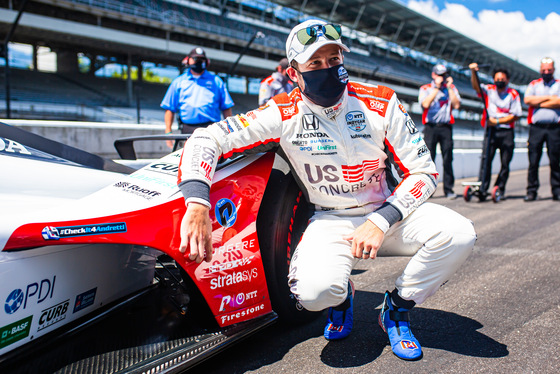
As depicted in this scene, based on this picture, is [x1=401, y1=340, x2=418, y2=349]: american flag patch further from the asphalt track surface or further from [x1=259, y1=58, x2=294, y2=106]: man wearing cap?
[x1=259, y1=58, x2=294, y2=106]: man wearing cap

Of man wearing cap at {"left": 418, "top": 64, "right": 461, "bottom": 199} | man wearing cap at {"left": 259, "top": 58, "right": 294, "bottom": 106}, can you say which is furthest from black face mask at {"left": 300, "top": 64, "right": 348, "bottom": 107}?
man wearing cap at {"left": 418, "top": 64, "right": 461, "bottom": 199}

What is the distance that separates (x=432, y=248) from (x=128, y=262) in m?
1.45

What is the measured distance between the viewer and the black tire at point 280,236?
2.13 metres

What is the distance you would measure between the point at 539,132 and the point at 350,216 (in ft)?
19.4

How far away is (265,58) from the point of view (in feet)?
130

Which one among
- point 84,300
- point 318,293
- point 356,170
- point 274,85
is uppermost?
point 274,85

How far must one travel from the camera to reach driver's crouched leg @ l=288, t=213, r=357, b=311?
6.48 feet

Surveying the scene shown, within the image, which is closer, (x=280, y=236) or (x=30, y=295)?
(x=30, y=295)

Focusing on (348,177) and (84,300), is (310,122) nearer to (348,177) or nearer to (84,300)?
(348,177)

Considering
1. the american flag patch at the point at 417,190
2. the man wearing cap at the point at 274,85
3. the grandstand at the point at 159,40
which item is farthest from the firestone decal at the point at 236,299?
the grandstand at the point at 159,40

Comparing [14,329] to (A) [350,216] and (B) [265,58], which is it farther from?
(B) [265,58]

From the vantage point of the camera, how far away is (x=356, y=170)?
2195 millimetres

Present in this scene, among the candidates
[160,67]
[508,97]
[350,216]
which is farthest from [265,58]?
[350,216]

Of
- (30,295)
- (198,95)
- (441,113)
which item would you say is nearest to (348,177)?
(30,295)
